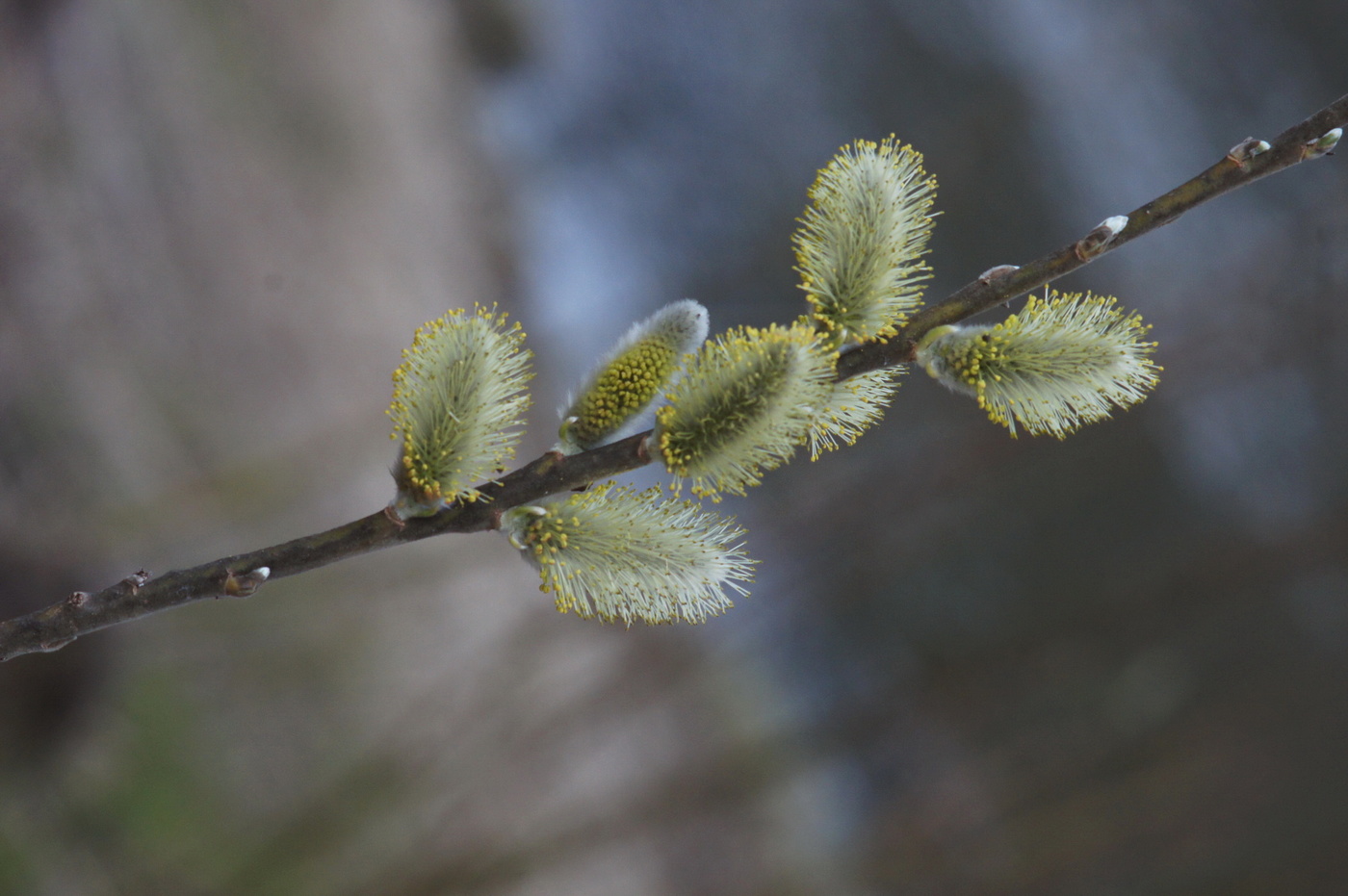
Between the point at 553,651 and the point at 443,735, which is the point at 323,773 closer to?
the point at 443,735

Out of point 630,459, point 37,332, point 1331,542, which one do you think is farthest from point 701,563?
point 1331,542

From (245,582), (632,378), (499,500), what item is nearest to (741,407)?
(632,378)

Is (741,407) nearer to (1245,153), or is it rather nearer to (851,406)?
(851,406)

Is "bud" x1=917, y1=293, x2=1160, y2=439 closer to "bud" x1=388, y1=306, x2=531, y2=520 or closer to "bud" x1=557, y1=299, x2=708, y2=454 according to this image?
"bud" x1=557, y1=299, x2=708, y2=454

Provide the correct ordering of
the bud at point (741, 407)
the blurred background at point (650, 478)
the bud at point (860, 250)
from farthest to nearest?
the blurred background at point (650, 478) < the bud at point (860, 250) < the bud at point (741, 407)

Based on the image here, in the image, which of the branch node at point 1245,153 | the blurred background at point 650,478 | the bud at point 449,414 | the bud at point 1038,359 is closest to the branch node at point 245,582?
the bud at point 449,414

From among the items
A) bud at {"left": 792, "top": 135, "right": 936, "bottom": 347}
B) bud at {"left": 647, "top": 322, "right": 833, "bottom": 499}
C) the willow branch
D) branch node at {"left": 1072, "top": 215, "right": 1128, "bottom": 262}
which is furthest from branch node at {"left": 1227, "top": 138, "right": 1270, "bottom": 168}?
bud at {"left": 647, "top": 322, "right": 833, "bottom": 499}

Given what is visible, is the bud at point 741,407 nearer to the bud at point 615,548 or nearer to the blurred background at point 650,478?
the bud at point 615,548
